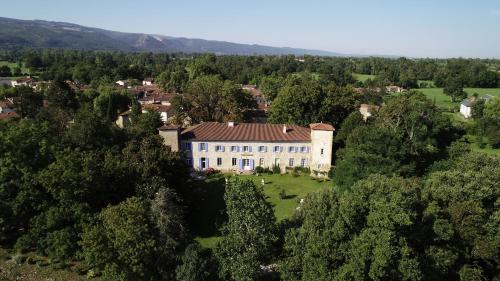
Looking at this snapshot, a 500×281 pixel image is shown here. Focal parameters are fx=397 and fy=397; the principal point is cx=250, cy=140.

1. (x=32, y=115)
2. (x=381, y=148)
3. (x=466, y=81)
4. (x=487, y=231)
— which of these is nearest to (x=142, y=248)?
(x=487, y=231)

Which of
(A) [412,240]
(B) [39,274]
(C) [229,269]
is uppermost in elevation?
(A) [412,240]

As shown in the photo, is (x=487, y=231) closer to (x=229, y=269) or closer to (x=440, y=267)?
(x=440, y=267)

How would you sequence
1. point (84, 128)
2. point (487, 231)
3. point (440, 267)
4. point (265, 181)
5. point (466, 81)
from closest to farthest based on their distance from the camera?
1. point (440, 267)
2. point (487, 231)
3. point (84, 128)
4. point (265, 181)
5. point (466, 81)

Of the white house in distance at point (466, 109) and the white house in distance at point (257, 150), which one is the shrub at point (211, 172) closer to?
the white house in distance at point (257, 150)

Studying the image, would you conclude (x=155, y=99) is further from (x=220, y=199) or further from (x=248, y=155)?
(x=220, y=199)

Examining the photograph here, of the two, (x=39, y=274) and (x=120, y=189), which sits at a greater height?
(x=120, y=189)

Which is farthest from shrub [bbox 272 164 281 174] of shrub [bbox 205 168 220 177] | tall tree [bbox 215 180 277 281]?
tall tree [bbox 215 180 277 281]

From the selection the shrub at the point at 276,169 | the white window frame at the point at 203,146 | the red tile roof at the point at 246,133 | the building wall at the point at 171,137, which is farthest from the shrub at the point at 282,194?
the building wall at the point at 171,137
